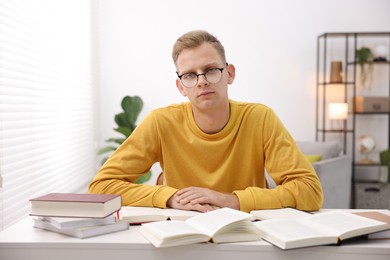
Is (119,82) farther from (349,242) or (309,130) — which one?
(349,242)

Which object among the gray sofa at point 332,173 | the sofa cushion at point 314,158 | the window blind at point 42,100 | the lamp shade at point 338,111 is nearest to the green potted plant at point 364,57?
the lamp shade at point 338,111

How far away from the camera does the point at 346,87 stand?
502cm

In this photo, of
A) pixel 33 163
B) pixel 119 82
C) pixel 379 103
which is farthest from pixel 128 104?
pixel 379 103

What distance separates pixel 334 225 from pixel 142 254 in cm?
49

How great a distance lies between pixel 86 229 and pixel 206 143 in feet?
2.52

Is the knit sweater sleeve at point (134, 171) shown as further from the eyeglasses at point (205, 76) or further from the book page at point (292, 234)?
the book page at point (292, 234)

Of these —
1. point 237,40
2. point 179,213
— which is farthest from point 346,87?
point 179,213

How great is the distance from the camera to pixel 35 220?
128 centimetres

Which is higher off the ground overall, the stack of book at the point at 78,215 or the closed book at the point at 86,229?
the stack of book at the point at 78,215

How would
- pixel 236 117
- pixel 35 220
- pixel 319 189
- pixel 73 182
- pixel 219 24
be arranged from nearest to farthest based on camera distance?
pixel 35 220
pixel 319 189
pixel 236 117
pixel 73 182
pixel 219 24

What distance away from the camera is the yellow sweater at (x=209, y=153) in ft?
5.78

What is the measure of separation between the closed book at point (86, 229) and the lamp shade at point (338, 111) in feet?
13.0

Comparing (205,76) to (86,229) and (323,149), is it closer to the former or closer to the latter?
(86,229)

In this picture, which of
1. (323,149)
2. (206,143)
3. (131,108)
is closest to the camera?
(206,143)
